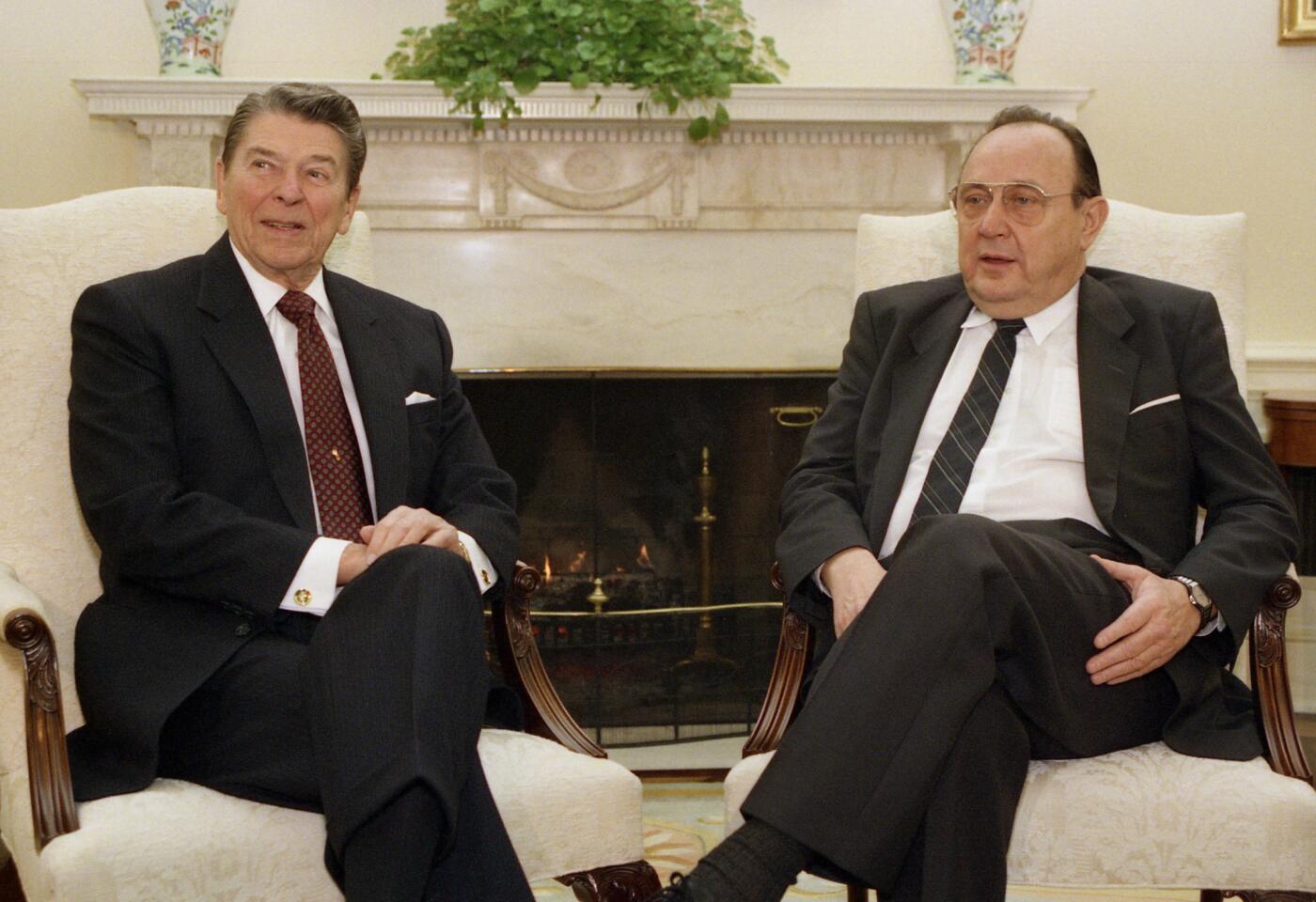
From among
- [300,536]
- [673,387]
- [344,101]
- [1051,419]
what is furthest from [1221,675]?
[673,387]

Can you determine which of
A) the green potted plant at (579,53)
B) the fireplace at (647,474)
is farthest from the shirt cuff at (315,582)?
the green potted plant at (579,53)

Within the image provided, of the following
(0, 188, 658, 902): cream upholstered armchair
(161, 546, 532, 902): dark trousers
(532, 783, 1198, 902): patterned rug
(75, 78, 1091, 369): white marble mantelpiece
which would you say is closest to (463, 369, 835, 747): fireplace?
(75, 78, 1091, 369): white marble mantelpiece

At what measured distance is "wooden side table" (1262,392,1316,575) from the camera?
336 centimetres

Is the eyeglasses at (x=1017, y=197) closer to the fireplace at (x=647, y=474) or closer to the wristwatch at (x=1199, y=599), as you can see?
the wristwatch at (x=1199, y=599)

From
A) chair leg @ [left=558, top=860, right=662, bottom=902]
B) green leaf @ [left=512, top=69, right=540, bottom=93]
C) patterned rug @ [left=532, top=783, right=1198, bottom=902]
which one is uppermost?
green leaf @ [left=512, top=69, right=540, bottom=93]

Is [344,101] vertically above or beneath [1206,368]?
above

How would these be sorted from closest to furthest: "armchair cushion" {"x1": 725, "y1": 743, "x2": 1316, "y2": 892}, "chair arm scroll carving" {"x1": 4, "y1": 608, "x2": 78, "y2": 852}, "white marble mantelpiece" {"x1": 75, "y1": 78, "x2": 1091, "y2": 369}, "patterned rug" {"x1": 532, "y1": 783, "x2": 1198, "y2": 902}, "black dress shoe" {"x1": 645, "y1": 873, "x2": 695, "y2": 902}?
"black dress shoe" {"x1": 645, "y1": 873, "x2": 695, "y2": 902} → "chair arm scroll carving" {"x1": 4, "y1": 608, "x2": 78, "y2": 852} → "armchair cushion" {"x1": 725, "y1": 743, "x2": 1316, "y2": 892} → "patterned rug" {"x1": 532, "y1": 783, "x2": 1198, "y2": 902} → "white marble mantelpiece" {"x1": 75, "y1": 78, "x2": 1091, "y2": 369}

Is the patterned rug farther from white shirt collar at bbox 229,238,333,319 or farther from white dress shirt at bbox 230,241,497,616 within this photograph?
white shirt collar at bbox 229,238,333,319

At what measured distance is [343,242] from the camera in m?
2.51

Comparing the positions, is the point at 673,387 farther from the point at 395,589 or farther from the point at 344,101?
the point at 395,589

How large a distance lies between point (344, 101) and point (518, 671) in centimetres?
92

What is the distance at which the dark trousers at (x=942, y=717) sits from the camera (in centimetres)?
164

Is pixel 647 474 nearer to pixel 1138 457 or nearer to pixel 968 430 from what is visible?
pixel 968 430

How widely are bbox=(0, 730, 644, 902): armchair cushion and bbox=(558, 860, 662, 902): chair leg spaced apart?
0.02 metres
